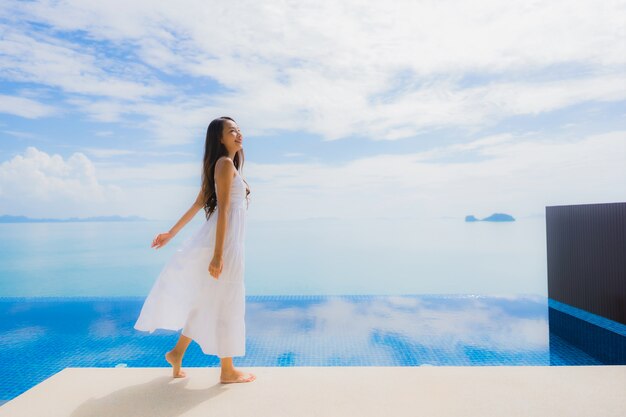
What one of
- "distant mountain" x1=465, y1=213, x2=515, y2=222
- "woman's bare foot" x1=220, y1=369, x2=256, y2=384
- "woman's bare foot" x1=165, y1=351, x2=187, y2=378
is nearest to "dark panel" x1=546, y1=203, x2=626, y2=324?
"woman's bare foot" x1=220, y1=369, x2=256, y2=384

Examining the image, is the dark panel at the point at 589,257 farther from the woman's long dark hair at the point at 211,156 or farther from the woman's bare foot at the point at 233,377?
the woman's long dark hair at the point at 211,156

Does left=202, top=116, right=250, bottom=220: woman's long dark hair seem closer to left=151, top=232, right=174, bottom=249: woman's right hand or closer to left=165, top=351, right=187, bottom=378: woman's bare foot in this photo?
left=151, top=232, right=174, bottom=249: woman's right hand

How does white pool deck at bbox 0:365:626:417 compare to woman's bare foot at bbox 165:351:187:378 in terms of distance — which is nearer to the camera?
white pool deck at bbox 0:365:626:417

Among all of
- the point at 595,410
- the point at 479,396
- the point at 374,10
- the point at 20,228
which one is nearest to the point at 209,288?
the point at 479,396

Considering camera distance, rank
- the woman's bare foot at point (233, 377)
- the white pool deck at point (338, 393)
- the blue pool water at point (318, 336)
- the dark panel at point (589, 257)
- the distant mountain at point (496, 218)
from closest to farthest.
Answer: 1. the white pool deck at point (338, 393)
2. the woman's bare foot at point (233, 377)
3. the blue pool water at point (318, 336)
4. the dark panel at point (589, 257)
5. the distant mountain at point (496, 218)

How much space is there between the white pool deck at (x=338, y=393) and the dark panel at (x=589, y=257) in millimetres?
2773

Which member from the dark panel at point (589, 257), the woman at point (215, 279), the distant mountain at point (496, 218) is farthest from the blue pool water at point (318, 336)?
the distant mountain at point (496, 218)

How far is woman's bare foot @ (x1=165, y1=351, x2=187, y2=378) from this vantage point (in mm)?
2416

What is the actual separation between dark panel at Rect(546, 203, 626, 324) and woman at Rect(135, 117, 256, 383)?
4.38 metres

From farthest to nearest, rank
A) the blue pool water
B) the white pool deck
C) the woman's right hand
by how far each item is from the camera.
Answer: the blue pool water, the woman's right hand, the white pool deck

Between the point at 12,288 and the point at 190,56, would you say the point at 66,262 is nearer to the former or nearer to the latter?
the point at 12,288

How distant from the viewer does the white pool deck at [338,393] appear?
2.03m

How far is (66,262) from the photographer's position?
14.1 m

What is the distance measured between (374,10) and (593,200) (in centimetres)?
464
